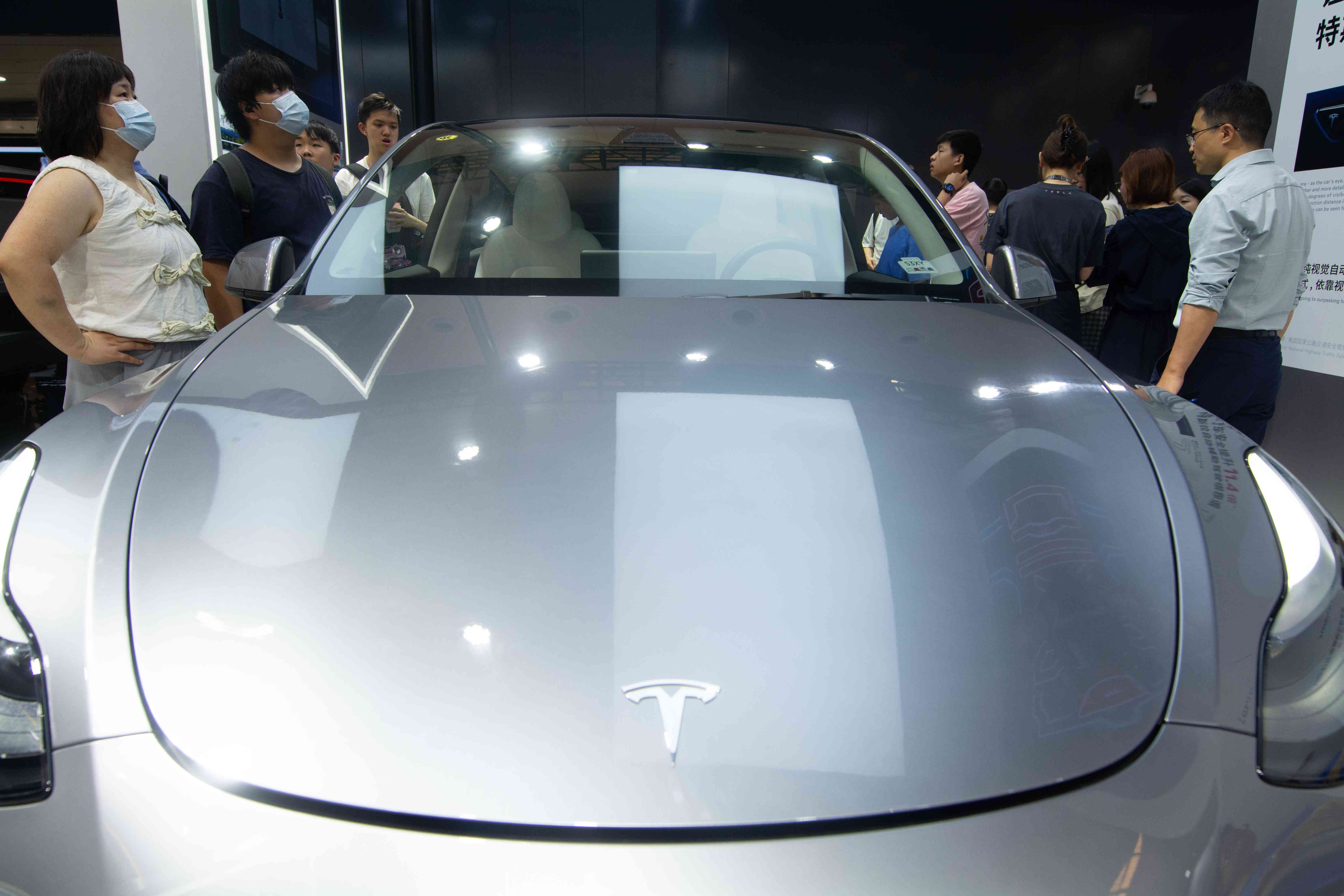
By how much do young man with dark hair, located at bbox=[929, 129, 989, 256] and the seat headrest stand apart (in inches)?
118

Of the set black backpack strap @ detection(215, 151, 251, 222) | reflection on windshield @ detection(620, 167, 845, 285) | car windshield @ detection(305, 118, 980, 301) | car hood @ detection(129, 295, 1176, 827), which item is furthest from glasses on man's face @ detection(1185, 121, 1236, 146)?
black backpack strap @ detection(215, 151, 251, 222)

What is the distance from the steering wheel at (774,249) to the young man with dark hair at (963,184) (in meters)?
2.84

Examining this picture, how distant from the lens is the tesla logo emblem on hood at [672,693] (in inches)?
28.6

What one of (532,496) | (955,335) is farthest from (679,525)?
(955,335)

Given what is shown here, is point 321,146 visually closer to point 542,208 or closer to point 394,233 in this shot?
point 394,233

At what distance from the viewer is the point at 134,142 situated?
7.01 feet

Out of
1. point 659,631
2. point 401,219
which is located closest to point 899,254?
point 401,219

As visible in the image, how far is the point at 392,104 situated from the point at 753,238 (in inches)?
128

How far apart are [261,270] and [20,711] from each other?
3.54 feet

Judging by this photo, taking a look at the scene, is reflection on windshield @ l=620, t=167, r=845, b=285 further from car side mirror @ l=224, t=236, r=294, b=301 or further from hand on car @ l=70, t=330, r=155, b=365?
hand on car @ l=70, t=330, r=155, b=365

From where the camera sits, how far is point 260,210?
259 cm

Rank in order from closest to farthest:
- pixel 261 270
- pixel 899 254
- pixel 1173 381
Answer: pixel 261 270 → pixel 899 254 → pixel 1173 381

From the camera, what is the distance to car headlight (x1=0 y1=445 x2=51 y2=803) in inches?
28.7

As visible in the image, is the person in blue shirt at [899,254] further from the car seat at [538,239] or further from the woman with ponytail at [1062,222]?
the woman with ponytail at [1062,222]
